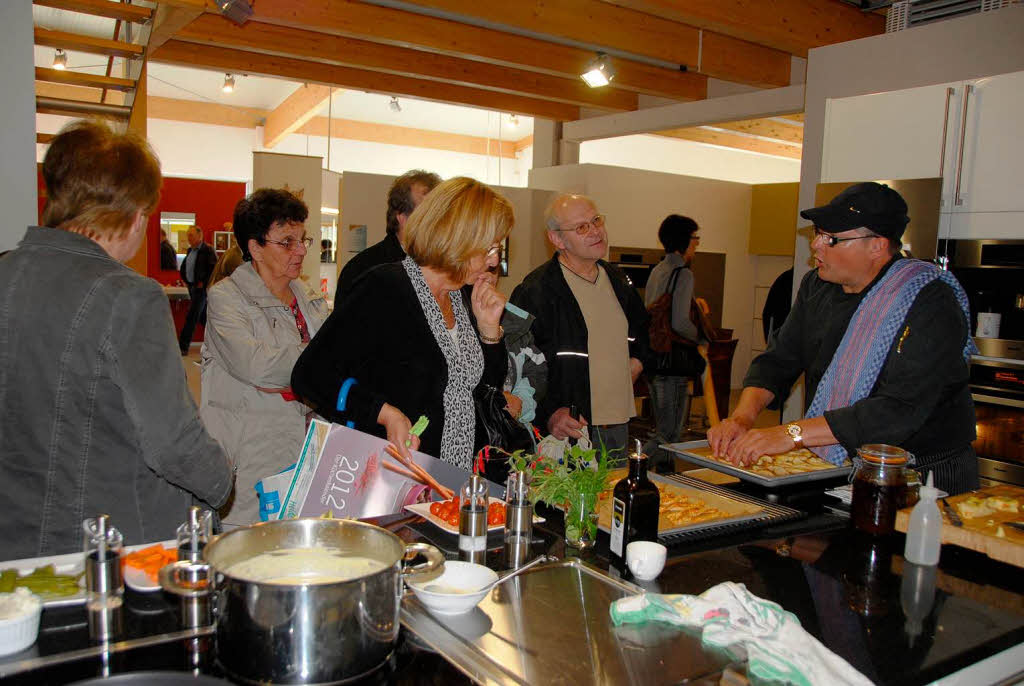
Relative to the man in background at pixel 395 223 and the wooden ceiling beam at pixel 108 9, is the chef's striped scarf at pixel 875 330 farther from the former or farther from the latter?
the wooden ceiling beam at pixel 108 9

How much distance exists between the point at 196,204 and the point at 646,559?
Result: 13.1 meters

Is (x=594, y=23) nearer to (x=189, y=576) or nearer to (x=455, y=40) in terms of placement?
(x=455, y=40)

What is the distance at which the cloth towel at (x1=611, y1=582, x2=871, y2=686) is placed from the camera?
1099 millimetres

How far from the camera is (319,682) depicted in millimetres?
998

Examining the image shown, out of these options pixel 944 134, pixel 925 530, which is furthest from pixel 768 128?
pixel 925 530

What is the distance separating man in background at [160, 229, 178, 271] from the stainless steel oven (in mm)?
11852

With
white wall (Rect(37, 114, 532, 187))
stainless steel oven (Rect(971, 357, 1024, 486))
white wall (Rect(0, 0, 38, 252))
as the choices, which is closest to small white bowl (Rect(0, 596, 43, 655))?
white wall (Rect(0, 0, 38, 252))

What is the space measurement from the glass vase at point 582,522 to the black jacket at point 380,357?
732mm

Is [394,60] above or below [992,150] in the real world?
above

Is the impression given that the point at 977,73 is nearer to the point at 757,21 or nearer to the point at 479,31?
the point at 757,21

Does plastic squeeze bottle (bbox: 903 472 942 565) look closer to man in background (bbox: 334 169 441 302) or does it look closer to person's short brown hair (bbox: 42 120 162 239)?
person's short brown hair (bbox: 42 120 162 239)

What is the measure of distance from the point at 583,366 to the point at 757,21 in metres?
3.12

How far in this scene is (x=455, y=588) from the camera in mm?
1292

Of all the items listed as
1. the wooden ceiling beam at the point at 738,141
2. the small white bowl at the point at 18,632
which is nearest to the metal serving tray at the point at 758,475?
the small white bowl at the point at 18,632
